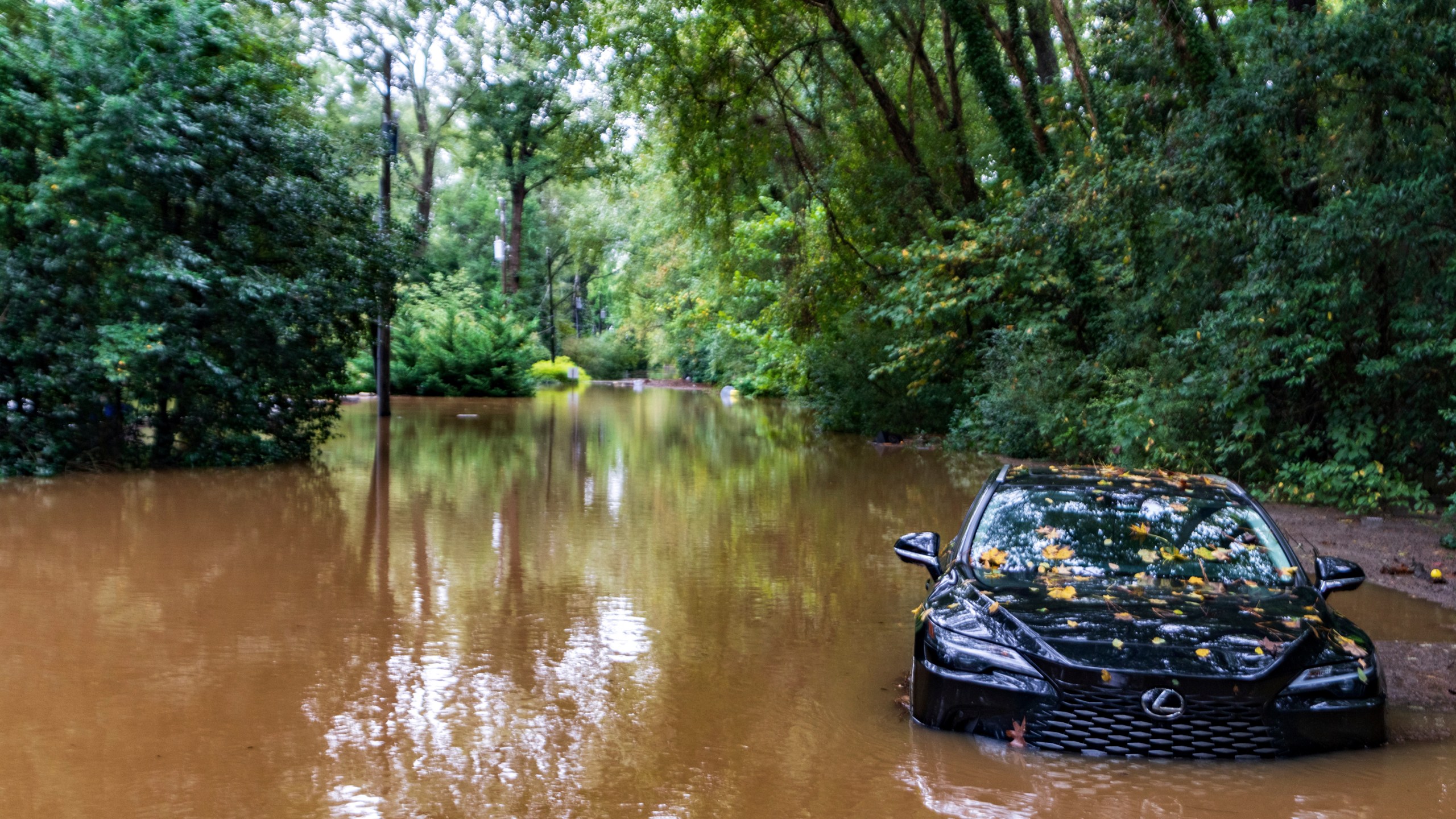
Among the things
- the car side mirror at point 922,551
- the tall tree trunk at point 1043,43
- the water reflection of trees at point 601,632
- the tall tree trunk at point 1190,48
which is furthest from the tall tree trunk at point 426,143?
the car side mirror at point 922,551

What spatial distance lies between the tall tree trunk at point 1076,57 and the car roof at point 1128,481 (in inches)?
441

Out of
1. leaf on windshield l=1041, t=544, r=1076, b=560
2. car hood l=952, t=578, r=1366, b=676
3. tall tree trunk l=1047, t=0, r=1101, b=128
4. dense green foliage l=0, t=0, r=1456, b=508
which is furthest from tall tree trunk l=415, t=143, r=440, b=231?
car hood l=952, t=578, r=1366, b=676

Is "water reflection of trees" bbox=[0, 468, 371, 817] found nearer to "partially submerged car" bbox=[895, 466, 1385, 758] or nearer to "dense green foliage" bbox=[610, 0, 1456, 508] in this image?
"partially submerged car" bbox=[895, 466, 1385, 758]

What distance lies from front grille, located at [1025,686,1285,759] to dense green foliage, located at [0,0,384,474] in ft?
44.8

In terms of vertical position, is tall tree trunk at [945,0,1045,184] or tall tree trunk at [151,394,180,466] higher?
tall tree trunk at [945,0,1045,184]

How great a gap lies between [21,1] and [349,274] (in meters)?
5.95

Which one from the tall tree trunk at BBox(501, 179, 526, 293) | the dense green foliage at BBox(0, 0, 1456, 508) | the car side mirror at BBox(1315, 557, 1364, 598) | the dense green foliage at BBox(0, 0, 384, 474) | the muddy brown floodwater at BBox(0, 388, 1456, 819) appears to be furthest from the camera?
the tall tree trunk at BBox(501, 179, 526, 293)

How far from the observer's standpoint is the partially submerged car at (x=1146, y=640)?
502 cm

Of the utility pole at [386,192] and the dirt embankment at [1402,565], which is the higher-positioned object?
the utility pole at [386,192]

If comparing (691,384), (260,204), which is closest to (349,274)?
(260,204)

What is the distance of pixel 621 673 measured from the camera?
6.98 meters

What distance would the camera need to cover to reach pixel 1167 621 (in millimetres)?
5348

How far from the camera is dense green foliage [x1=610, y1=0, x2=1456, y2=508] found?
13.0 meters

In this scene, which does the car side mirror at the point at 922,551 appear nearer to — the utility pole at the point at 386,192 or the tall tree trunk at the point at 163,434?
the tall tree trunk at the point at 163,434
